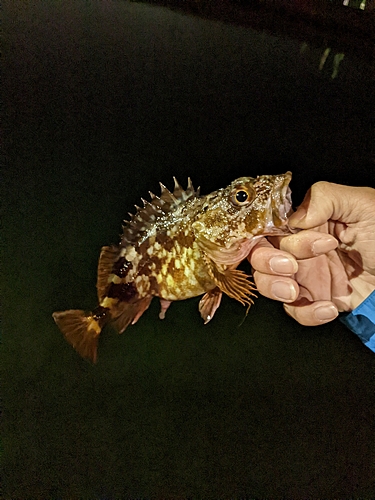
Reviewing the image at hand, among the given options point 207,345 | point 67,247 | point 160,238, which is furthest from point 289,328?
point 67,247

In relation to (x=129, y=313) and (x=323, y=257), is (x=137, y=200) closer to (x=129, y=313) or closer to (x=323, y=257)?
(x=129, y=313)

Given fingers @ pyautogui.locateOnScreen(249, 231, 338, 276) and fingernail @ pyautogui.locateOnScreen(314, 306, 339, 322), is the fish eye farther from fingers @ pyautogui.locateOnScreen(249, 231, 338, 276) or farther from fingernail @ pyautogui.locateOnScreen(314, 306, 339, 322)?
fingernail @ pyautogui.locateOnScreen(314, 306, 339, 322)

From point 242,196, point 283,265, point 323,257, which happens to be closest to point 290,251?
point 283,265

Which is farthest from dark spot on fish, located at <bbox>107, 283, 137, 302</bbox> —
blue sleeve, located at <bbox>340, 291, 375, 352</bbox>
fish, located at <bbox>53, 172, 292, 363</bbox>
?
blue sleeve, located at <bbox>340, 291, 375, 352</bbox>

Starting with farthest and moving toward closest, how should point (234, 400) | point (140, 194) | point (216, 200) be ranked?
point (234, 400) < point (140, 194) < point (216, 200)

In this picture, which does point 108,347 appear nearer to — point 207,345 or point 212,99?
point 207,345

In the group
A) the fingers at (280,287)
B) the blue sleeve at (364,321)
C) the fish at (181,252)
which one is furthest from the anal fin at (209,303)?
the blue sleeve at (364,321)

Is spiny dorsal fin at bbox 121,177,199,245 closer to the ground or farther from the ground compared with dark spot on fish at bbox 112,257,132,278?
farther from the ground
